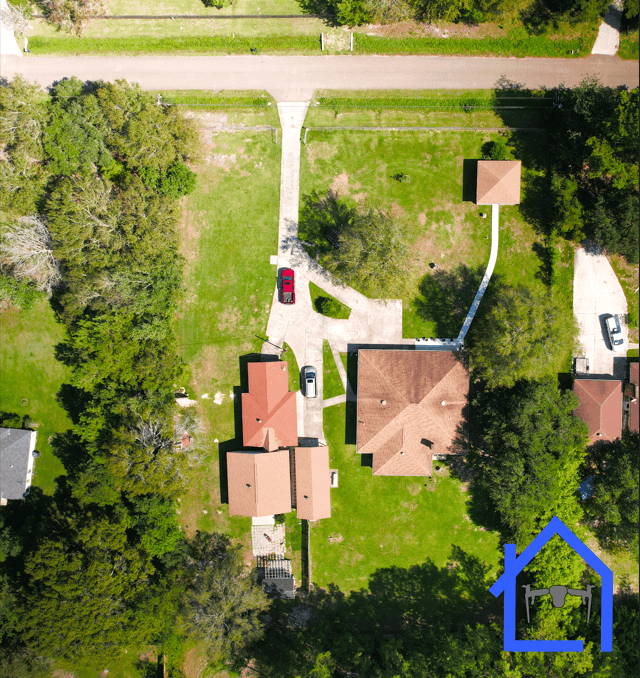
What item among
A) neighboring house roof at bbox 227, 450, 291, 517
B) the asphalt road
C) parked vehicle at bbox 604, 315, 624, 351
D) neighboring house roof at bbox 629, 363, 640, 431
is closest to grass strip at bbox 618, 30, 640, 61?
the asphalt road

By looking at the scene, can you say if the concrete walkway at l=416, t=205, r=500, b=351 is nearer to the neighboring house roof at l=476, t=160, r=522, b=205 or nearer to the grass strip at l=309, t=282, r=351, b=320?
the neighboring house roof at l=476, t=160, r=522, b=205

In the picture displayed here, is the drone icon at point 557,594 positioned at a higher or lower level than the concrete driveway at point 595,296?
lower

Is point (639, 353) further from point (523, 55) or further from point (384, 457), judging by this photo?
point (523, 55)

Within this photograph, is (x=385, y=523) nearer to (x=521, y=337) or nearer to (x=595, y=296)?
(x=521, y=337)

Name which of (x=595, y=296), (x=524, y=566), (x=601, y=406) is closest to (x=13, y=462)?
(x=524, y=566)

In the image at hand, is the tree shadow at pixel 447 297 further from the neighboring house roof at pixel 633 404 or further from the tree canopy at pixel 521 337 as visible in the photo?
the neighboring house roof at pixel 633 404

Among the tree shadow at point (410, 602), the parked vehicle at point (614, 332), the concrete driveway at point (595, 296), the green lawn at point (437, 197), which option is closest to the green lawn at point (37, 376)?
the tree shadow at point (410, 602)
